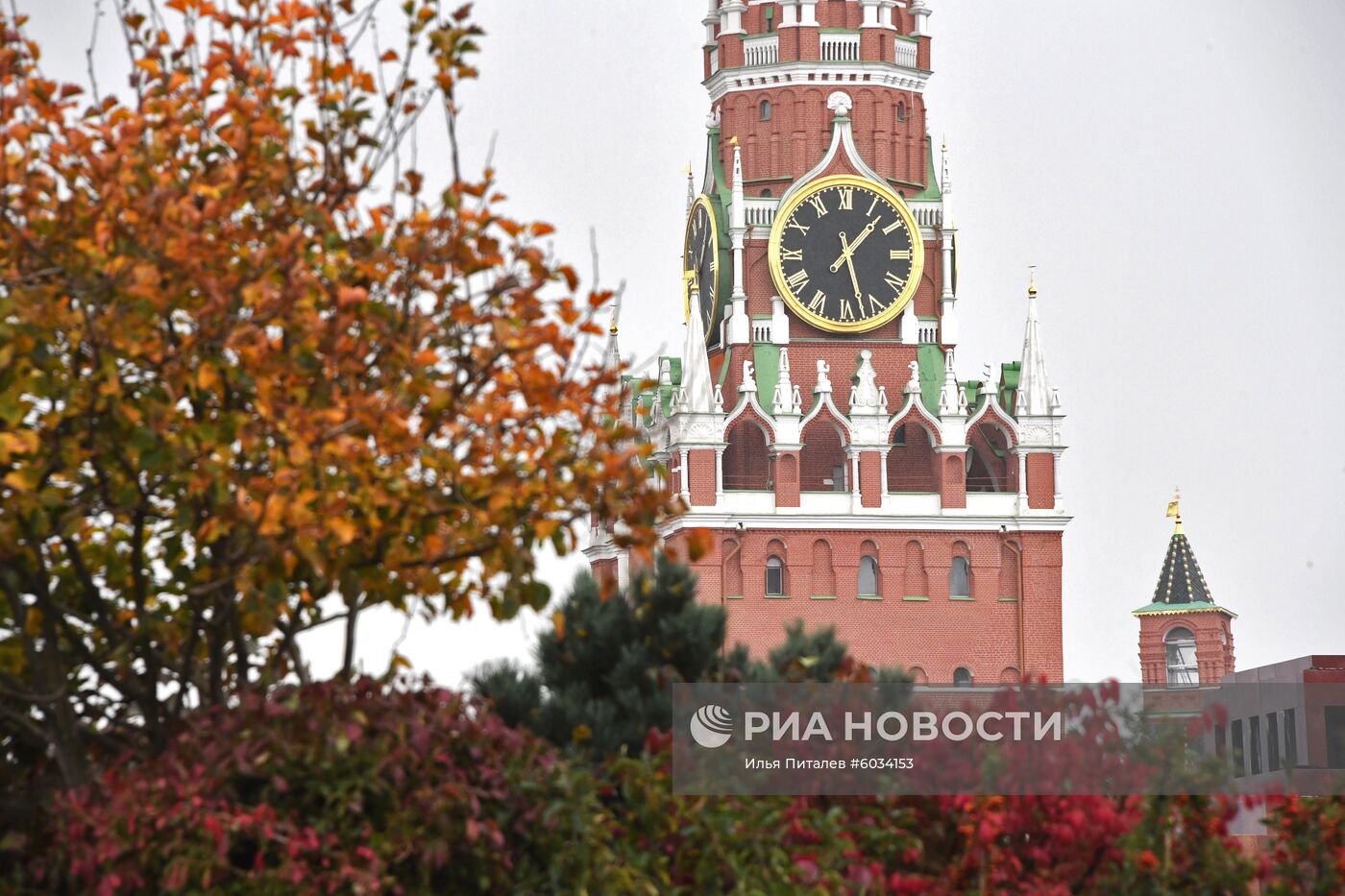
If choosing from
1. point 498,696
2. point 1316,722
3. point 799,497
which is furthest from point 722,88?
point 498,696

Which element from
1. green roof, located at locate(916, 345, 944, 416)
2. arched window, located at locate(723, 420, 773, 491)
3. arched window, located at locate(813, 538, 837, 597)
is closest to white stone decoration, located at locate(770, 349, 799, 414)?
arched window, located at locate(723, 420, 773, 491)

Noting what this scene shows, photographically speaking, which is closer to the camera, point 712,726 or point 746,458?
point 712,726

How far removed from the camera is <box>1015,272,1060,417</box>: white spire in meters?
91.9

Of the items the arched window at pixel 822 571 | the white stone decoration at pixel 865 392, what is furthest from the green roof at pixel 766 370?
the arched window at pixel 822 571

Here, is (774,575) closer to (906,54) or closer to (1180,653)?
(906,54)

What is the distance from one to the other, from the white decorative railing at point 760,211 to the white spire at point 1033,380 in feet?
30.7

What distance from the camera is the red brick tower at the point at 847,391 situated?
8962cm

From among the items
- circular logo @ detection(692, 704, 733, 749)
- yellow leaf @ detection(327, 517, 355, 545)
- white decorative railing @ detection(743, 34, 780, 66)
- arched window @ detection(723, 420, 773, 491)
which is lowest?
circular logo @ detection(692, 704, 733, 749)

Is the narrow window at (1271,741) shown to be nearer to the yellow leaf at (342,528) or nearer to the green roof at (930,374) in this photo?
the green roof at (930,374)

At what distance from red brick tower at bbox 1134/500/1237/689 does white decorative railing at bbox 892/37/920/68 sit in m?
24.3

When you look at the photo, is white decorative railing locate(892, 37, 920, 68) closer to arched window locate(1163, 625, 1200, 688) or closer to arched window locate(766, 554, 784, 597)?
arched window locate(766, 554, 784, 597)

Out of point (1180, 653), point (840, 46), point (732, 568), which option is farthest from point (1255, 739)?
point (1180, 653)

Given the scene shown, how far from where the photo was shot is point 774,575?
90062 mm

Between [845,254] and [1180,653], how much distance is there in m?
28.4
